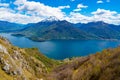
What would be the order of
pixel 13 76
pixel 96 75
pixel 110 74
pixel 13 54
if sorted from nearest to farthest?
pixel 110 74
pixel 96 75
pixel 13 76
pixel 13 54

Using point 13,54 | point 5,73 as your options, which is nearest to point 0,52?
point 5,73

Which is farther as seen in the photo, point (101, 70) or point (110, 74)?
point (101, 70)

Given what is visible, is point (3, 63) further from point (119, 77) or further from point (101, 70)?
point (119, 77)

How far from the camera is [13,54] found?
187 meters

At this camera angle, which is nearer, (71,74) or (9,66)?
(9,66)

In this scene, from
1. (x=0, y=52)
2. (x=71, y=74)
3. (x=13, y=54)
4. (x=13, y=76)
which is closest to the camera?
(x=13, y=76)

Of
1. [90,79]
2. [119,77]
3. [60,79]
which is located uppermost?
[119,77]

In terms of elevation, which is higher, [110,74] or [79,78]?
[110,74]

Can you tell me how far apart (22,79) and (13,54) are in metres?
55.2

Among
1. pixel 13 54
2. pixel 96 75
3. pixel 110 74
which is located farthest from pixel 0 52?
pixel 110 74

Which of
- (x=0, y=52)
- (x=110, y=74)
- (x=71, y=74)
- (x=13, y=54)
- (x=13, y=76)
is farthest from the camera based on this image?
(x=13, y=54)

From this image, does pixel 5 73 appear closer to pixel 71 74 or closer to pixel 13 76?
pixel 13 76

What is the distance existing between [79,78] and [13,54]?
7075 cm

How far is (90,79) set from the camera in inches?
4840
